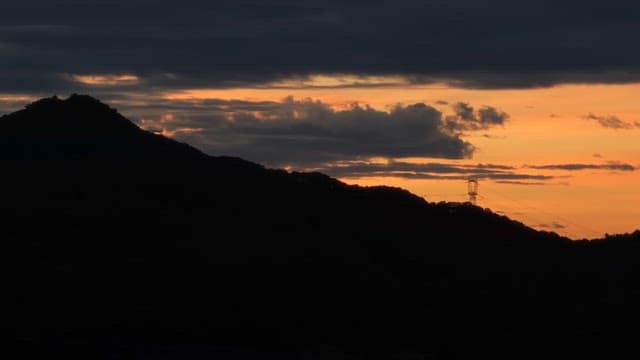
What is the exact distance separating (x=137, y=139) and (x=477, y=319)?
35233 mm

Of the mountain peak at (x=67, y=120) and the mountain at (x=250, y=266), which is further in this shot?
the mountain peak at (x=67, y=120)

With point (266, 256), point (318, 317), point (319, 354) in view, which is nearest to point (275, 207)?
point (266, 256)

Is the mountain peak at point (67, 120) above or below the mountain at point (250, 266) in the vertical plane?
above

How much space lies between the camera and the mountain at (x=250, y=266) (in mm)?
105562

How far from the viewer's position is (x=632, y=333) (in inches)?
4751

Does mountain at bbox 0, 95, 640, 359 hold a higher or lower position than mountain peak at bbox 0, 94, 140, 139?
lower

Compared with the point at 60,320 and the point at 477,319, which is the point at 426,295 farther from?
the point at 60,320

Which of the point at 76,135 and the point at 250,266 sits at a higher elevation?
the point at 76,135

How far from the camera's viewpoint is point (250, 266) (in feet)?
381

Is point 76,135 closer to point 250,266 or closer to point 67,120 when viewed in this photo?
point 67,120

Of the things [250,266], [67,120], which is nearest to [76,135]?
[67,120]

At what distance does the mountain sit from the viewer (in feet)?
346

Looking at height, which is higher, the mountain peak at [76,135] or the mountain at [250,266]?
the mountain peak at [76,135]

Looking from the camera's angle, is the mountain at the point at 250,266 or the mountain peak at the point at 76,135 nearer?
the mountain at the point at 250,266
